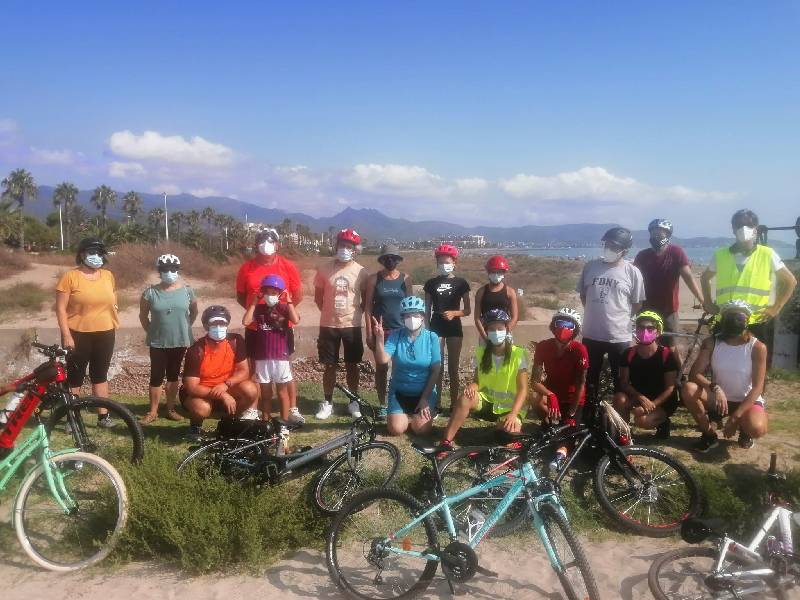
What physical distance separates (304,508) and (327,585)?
0.76m

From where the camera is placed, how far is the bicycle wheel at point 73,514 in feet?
13.4

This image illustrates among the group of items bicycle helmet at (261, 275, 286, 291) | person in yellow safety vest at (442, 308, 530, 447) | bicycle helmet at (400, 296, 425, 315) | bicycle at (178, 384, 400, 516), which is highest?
bicycle helmet at (261, 275, 286, 291)

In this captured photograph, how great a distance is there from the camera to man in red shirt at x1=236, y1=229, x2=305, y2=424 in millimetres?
6352

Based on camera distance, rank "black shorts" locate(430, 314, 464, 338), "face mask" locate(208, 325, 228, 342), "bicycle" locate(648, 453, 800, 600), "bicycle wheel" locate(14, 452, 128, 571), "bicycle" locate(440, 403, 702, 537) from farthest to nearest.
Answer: "black shorts" locate(430, 314, 464, 338) < "face mask" locate(208, 325, 228, 342) < "bicycle" locate(440, 403, 702, 537) < "bicycle wheel" locate(14, 452, 128, 571) < "bicycle" locate(648, 453, 800, 600)

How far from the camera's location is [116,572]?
408cm

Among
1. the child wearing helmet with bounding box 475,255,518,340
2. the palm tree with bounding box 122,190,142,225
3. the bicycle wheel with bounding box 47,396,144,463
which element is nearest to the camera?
the bicycle wheel with bounding box 47,396,144,463

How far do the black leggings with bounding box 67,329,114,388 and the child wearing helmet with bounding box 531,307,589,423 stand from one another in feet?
14.1

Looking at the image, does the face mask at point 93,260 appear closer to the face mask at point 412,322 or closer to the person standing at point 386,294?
the person standing at point 386,294

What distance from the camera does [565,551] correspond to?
362 centimetres

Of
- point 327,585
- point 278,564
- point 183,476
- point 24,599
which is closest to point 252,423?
point 183,476

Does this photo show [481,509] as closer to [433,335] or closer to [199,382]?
[433,335]

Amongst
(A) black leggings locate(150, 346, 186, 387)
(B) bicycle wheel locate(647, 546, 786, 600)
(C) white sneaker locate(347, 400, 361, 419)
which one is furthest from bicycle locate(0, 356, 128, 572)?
(B) bicycle wheel locate(647, 546, 786, 600)

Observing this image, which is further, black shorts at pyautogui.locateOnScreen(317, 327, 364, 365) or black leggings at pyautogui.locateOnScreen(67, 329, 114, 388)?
black shorts at pyautogui.locateOnScreen(317, 327, 364, 365)

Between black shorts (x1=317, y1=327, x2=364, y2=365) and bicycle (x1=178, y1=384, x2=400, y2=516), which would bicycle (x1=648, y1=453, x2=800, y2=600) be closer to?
bicycle (x1=178, y1=384, x2=400, y2=516)
